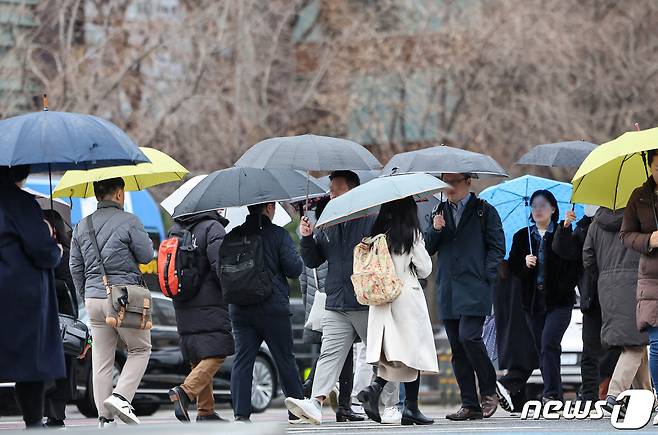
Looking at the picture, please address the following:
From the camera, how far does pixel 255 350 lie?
12086mm

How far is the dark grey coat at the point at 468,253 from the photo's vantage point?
40.1ft

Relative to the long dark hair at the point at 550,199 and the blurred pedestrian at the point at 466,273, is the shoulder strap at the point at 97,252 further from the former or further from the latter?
the long dark hair at the point at 550,199

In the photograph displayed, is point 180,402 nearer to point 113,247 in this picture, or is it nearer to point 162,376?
point 113,247

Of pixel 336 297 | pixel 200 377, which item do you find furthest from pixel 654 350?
pixel 200 377

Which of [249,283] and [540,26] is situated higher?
[540,26]

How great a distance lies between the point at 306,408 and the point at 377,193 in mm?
1825

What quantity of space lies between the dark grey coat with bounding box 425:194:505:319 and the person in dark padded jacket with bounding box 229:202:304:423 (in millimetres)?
1152

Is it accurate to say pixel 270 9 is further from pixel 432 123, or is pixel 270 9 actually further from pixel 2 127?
pixel 2 127

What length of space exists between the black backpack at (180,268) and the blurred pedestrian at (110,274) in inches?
10.0

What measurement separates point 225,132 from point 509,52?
16.7ft

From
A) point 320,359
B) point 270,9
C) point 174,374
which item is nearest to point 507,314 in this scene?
point 320,359

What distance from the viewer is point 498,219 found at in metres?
12.4

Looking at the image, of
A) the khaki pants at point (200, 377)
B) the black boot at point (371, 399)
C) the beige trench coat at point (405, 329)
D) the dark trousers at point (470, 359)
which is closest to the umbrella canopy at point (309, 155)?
the beige trench coat at point (405, 329)

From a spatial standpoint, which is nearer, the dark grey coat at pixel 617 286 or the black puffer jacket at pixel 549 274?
the dark grey coat at pixel 617 286
